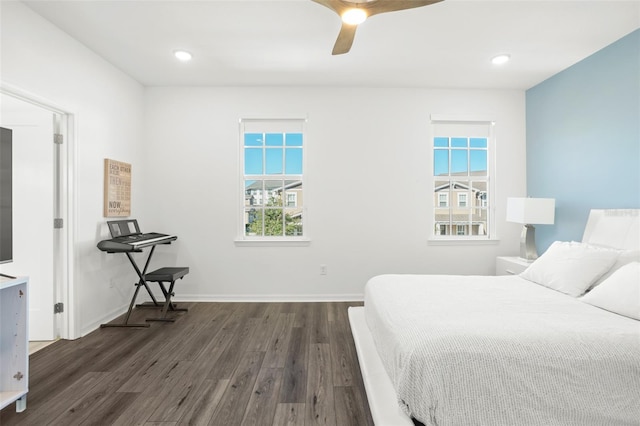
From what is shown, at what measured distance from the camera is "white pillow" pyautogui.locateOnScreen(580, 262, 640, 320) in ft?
6.43

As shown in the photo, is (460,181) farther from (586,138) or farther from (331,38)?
(331,38)

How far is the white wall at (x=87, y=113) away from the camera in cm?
255

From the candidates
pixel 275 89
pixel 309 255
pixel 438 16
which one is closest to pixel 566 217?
pixel 438 16

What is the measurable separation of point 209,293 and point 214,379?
2040 millimetres

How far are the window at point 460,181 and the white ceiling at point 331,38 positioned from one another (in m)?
0.79

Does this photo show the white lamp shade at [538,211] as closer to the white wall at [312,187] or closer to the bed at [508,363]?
the white wall at [312,187]

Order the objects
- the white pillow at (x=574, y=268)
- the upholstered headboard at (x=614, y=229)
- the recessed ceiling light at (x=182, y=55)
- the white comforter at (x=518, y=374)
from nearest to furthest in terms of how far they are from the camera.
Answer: the white comforter at (x=518, y=374) → the white pillow at (x=574, y=268) → the upholstered headboard at (x=614, y=229) → the recessed ceiling light at (x=182, y=55)

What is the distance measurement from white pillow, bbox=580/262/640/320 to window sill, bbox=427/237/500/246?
80.3 inches

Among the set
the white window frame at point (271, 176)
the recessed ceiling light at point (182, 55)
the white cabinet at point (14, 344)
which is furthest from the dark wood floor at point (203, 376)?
the recessed ceiling light at point (182, 55)

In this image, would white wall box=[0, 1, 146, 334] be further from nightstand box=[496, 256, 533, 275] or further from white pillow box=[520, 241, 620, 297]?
nightstand box=[496, 256, 533, 275]

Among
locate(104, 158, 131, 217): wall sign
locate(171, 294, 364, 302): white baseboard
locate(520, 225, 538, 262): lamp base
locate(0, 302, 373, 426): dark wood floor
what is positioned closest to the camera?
locate(0, 302, 373, 426): dark wood floor

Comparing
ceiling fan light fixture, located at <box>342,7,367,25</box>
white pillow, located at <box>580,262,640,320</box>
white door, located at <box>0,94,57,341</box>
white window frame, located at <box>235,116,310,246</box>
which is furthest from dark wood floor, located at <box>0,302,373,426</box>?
ceiling fan light fixture, located at <box>342,7,367,25</box>

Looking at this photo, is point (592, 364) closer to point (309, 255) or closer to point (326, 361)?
point (326, 361)

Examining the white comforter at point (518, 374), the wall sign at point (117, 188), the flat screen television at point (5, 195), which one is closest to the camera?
the white comforter at point (518, 374)
